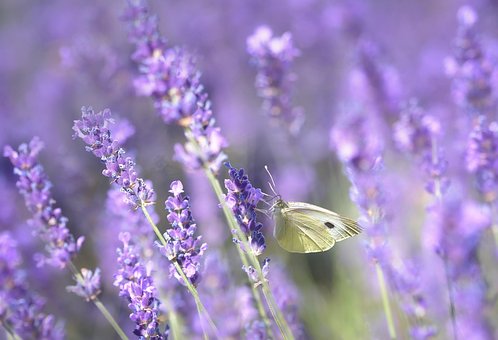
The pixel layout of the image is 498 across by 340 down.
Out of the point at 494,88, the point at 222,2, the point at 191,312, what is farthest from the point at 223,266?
the point at 222,2

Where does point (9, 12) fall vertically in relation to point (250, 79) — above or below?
above

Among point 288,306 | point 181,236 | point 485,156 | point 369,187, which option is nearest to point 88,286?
point 181,236

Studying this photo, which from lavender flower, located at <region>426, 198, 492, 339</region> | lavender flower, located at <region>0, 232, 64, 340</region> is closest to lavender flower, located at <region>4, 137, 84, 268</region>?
lavender flower, located at <region>0, 232, 64, 340</region>

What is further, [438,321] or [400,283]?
[438,321]

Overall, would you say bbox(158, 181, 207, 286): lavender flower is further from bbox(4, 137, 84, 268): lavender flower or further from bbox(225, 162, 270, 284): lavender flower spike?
bbox(4, 137, 84, 268): lavender flower

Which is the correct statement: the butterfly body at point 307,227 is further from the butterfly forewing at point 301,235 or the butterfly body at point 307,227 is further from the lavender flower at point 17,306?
the lavender flower at point 17,306

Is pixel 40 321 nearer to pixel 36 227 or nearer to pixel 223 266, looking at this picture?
pixel 36 227

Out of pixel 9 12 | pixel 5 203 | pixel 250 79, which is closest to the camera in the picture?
pixel 5 203
